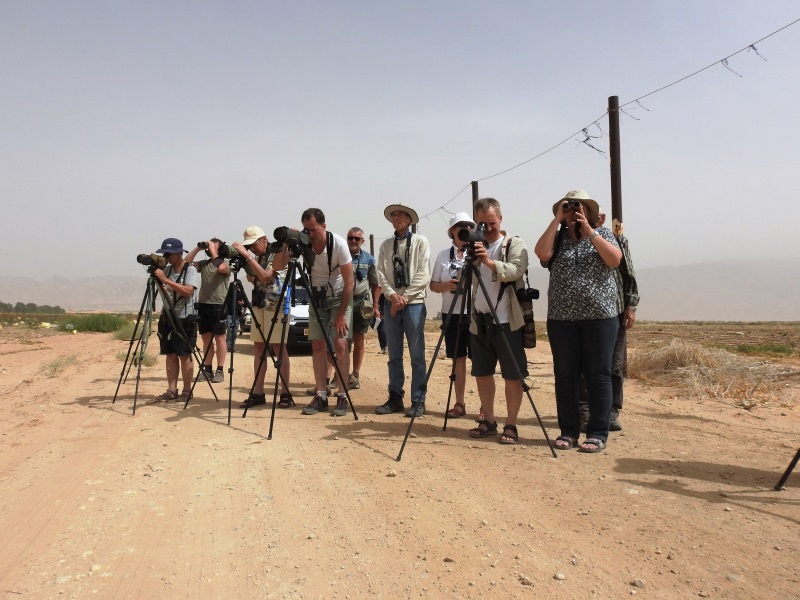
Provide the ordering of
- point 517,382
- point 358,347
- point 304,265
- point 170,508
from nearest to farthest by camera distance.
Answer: point 170,508 < point 517,382 < point 304,265 < point 358,347

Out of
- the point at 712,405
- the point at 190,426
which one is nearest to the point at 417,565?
the point at 190,426

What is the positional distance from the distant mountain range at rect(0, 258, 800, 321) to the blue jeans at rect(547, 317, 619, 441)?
4032 inches

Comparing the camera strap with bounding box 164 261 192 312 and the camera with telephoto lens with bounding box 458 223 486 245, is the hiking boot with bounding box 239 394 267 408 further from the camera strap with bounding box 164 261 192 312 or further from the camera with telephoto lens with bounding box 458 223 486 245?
the camera with telephoto lens with bounding box 458 223 486 245

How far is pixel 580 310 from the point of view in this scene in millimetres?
4984

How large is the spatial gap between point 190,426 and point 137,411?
A: 118cm

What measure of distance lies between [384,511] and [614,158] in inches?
299

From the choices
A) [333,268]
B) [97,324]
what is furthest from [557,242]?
[97,324]

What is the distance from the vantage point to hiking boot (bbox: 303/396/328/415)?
6.42 metres

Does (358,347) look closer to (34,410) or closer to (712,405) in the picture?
(34,410)

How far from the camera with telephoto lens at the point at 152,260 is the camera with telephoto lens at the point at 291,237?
201 centimetres

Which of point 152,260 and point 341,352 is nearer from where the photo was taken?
point 341,352

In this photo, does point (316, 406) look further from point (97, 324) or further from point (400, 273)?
point (97, 324)

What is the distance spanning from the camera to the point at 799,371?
9.14 metres

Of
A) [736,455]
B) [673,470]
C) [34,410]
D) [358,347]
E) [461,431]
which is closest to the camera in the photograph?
[673,470]
